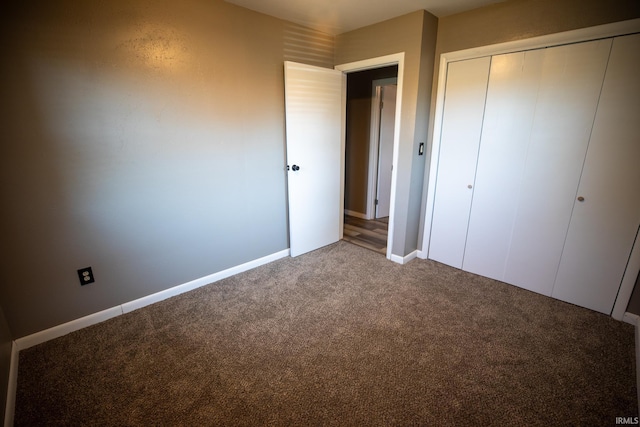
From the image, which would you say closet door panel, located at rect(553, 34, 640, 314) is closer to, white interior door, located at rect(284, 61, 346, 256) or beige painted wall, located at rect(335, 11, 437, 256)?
beige painted wall, located at rect(335, 11, 437, 256)

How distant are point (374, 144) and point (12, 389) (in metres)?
4.16

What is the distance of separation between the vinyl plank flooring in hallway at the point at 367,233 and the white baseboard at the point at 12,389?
2938mm

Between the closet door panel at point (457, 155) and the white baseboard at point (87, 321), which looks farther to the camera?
the closet door panel at point (457, 155)

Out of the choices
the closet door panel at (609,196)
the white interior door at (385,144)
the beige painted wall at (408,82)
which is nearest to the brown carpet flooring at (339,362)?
the closet door panel at (609,196)

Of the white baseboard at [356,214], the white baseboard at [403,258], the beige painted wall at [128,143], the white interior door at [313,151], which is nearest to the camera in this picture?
the beige painted wall at [128,143]

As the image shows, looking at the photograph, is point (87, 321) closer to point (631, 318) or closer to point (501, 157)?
point (501, 157)

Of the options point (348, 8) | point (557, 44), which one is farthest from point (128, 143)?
point (557, 44)

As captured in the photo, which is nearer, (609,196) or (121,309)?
(609,196)

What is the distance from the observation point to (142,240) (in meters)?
2.16

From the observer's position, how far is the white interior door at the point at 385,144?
4168 mm

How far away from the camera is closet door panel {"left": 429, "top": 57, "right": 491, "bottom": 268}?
2459mm

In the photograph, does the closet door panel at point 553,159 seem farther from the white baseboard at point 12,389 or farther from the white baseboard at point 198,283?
the white baseboard at point 12,389

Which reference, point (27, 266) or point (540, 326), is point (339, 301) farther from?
point (27, 266)

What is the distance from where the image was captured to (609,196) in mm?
2008
